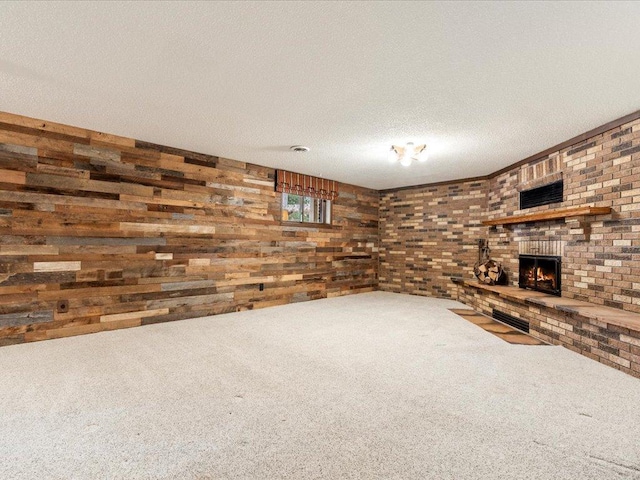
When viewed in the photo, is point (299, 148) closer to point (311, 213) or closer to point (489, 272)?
point (311, 213)

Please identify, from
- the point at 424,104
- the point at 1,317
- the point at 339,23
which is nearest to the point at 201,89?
the point at 339,23

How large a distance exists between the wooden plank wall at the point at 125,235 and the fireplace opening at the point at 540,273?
361 cm

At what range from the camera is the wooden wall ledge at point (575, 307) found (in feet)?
9.71

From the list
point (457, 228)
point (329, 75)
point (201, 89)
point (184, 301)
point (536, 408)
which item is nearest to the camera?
point (536, 408)

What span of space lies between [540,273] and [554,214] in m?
1.00

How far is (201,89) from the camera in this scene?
2.89 m

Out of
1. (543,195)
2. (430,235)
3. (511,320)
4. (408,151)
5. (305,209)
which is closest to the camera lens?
(408,151)

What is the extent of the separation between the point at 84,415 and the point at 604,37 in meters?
4.03

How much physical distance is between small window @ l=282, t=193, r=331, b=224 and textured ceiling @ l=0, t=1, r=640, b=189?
1999mm

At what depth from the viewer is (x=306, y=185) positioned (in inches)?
244

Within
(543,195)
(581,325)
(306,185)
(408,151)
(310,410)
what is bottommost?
(310,410)

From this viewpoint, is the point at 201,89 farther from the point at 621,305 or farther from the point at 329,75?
the point at 621,305

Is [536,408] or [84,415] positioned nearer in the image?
[84,415]

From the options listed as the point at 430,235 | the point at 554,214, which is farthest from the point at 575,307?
the point at 430,235
